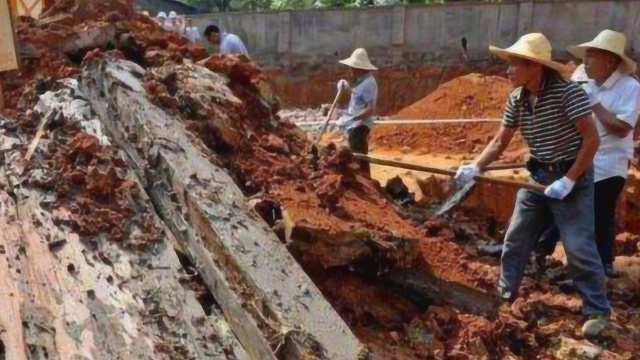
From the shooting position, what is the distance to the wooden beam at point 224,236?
2.94 m

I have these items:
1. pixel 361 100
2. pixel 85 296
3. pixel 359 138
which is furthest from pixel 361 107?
pixel 85 296

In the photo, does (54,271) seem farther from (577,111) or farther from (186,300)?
(577,111)

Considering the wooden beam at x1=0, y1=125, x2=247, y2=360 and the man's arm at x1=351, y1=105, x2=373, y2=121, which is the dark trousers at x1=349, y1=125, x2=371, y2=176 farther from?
the wooden beam at x1=0, y1=125, x2=247, y2=360

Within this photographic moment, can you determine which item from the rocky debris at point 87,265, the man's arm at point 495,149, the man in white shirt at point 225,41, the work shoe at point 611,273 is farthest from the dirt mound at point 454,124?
the rocky debris at point 87,265

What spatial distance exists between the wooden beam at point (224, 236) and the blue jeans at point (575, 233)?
1447 millimetres

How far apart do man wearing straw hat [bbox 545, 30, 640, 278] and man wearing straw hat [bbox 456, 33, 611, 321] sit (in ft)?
1.78

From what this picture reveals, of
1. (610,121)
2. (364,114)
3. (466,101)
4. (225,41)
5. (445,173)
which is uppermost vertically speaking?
(610,121)

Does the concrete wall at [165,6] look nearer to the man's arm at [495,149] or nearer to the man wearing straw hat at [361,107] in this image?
the man wearing straw hat at [361,107]

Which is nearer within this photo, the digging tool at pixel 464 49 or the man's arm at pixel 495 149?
the man's arm at pixel 495 149

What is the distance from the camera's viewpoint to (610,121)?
4441 millimetres

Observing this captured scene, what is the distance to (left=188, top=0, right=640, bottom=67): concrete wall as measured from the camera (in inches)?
648

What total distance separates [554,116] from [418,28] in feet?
44.6

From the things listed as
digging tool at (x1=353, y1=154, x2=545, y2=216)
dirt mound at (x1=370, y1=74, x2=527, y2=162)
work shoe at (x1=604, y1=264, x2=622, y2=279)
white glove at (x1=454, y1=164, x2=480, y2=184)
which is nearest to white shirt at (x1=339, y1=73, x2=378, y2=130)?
digging tool at (x1=353, y1=154, x2=545, y2=216)

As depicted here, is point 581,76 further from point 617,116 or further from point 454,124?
point 454,124
